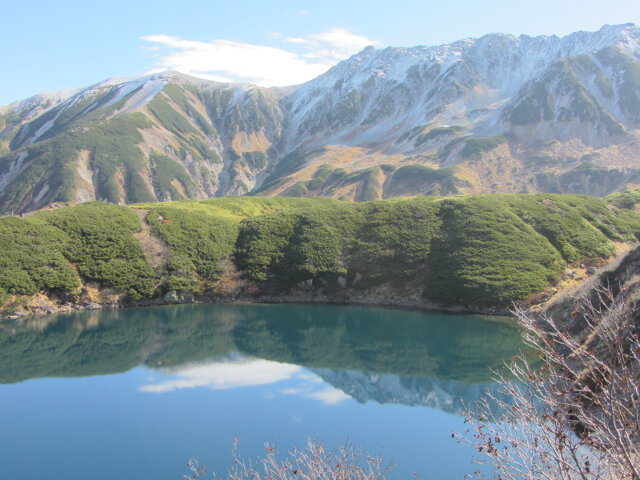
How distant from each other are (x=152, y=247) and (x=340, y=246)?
63.3 ft

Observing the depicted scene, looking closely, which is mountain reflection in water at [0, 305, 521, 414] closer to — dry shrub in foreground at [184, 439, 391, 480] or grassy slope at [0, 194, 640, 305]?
grassy slope at [0, 194, 640, 305]

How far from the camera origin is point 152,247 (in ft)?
162

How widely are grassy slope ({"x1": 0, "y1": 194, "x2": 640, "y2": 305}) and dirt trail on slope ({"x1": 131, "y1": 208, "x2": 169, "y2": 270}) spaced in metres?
0.71

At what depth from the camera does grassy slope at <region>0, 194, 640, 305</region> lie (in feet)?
143

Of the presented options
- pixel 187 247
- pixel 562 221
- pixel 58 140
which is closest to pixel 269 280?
pixel 187 247

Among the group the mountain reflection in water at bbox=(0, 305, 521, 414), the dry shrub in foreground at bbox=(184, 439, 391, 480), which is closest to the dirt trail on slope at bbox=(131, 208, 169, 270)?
the mountain reflection in water at bbox=(0, 305, 521, 414)

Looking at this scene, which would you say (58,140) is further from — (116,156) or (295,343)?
(295,343)

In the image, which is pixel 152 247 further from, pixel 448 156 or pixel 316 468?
pixel 448 156

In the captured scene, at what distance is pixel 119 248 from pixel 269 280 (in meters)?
15.0

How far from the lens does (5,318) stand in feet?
131

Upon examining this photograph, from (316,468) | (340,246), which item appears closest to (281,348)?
(340,246)

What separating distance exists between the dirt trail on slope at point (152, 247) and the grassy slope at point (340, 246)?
0.71m

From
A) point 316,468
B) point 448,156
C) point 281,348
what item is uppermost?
point 316,468

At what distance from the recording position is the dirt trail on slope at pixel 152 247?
158 ft
